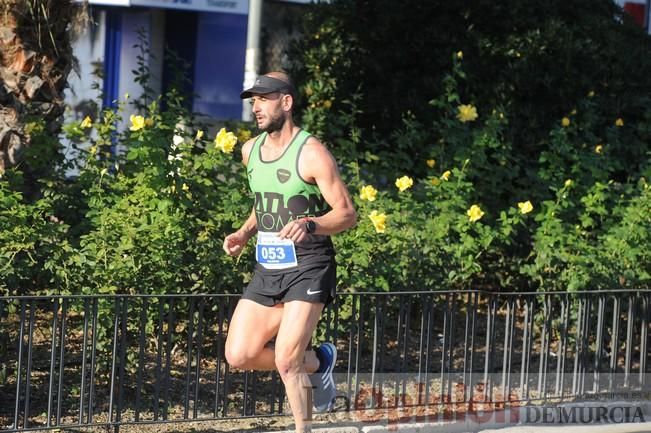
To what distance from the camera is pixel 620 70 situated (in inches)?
433

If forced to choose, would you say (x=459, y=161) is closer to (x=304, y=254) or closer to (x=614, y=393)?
(x=614, y=393)

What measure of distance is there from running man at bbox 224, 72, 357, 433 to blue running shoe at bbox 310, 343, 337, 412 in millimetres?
74

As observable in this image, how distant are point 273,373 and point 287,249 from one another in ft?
3.50

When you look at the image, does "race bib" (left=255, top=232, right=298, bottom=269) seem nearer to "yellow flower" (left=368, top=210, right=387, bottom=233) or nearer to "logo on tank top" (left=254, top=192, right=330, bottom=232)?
"logo on tank top" (left=254, top=192, right=330, bottom=232)

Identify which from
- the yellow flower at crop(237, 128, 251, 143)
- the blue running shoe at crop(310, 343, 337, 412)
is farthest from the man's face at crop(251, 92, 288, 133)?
the yellow flower at crop(237, 128, 251, 143)

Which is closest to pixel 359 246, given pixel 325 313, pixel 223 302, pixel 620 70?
pixel 325 313

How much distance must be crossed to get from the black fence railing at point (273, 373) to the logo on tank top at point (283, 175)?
0.86 m

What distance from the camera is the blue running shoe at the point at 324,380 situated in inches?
251

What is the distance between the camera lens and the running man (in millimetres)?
6023

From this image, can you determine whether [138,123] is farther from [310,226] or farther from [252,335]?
[310,226]

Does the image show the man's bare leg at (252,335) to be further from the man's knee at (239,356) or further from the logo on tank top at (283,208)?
the logo on tank top at (283,208)

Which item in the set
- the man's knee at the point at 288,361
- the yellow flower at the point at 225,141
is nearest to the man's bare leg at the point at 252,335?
the man's knee at the point at 288,361

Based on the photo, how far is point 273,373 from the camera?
22.6 ft

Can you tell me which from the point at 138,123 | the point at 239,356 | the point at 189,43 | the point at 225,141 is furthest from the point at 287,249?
the point at 189,43
